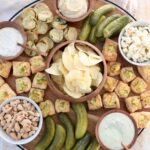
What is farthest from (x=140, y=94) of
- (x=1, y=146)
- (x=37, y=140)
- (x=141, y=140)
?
(x=1, y=146)

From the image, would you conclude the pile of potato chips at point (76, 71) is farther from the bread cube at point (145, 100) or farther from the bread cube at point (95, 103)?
the bread cube at point (145, 100)

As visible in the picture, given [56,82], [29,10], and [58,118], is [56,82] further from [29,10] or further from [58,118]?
[29,10]

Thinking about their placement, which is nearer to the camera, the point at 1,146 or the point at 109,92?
the point at 109,92

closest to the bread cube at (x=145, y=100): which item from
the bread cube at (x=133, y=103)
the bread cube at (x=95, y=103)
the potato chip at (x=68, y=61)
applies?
the bread cube at (x=133, y=103)

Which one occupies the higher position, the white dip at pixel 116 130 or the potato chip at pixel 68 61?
the potato chip at pixel 68 61

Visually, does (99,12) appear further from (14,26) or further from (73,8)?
(14,26)

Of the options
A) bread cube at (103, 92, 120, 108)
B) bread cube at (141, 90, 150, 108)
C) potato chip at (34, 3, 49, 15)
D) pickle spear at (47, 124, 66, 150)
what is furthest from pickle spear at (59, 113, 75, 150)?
potato chip at (34, 3, 49, 15)

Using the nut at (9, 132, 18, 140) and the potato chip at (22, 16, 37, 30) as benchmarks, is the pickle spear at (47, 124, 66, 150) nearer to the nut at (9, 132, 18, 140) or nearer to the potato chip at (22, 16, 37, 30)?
the nut at (9, 132, 18, 140)
